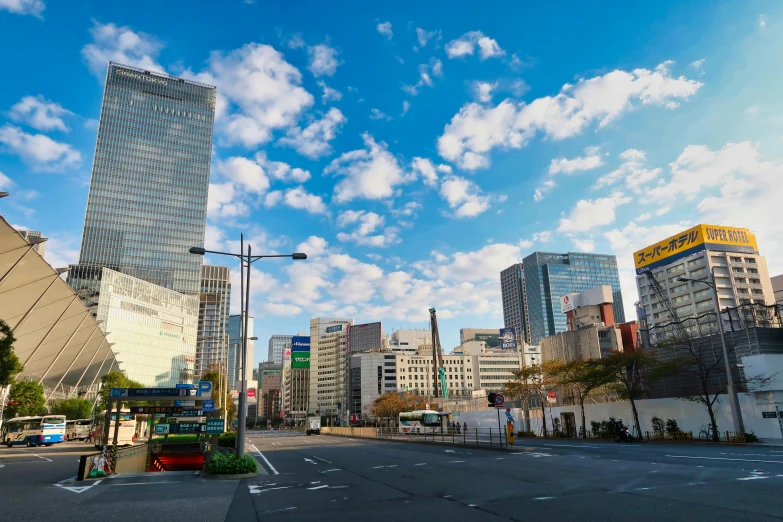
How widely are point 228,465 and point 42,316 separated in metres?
40.1

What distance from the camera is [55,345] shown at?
6041 centimetres

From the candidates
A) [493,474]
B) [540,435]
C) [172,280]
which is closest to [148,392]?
[493,474]

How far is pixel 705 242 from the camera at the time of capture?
114438 millimetres

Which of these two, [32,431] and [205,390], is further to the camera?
[32,431]

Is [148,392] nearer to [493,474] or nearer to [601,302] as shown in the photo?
[493,474]

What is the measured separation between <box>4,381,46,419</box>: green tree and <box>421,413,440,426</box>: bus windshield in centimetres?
4848

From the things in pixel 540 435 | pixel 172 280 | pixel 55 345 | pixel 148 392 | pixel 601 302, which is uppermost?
pixel 172 280

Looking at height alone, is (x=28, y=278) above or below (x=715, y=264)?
below

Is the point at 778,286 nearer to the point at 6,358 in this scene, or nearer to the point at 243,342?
the point at 243,342

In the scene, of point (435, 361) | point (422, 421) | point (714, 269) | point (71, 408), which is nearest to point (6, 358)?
point (422, 421)

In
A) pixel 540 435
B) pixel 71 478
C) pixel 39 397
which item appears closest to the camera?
pixel 71 478

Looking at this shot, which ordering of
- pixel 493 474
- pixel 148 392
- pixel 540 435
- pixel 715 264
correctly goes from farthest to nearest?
pixel 715 264 < pixel 540 435 < pixel 148 392 < pixel 493 474

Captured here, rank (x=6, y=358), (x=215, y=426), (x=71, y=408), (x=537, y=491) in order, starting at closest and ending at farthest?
(x=537, y=491) → (x=215, y=426) → (x=6, y=358) → (x=71, y=408)

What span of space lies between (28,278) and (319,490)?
116ft
